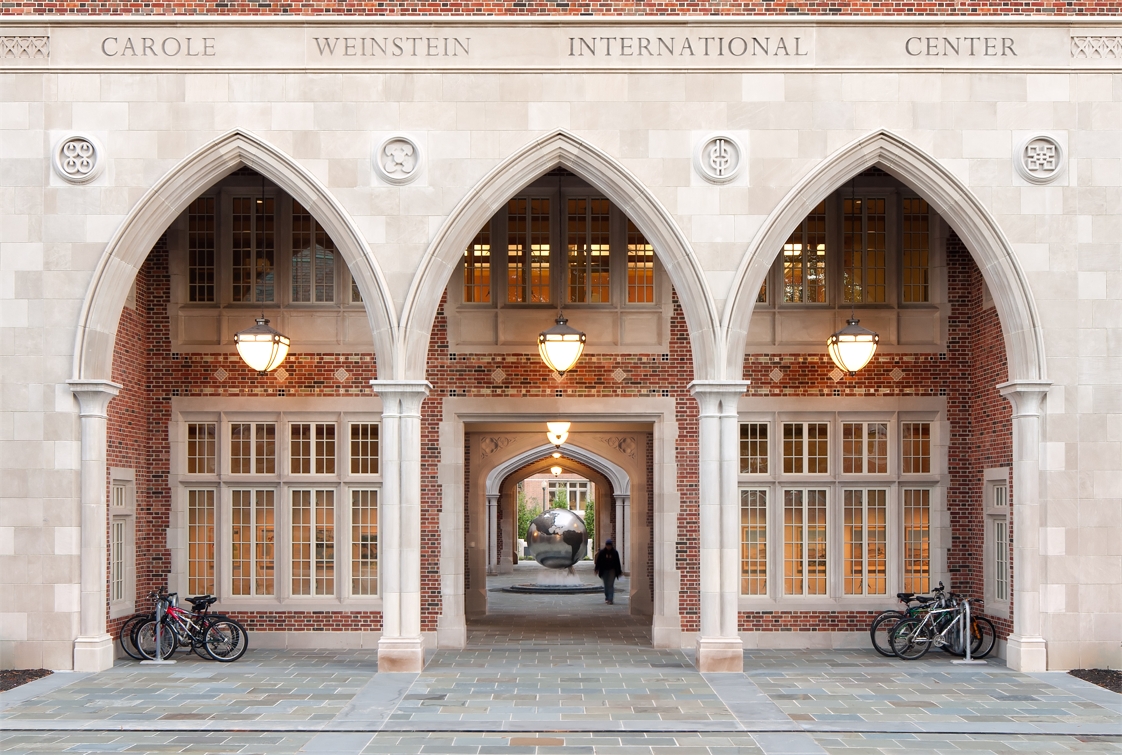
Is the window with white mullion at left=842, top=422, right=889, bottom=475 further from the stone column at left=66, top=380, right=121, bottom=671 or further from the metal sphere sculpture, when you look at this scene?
the metal sphere sculpture

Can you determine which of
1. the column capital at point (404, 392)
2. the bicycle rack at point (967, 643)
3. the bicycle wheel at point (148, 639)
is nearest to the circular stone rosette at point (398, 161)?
the column capital at point (404, 392)

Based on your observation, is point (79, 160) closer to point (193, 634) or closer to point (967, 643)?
point (193, 634)

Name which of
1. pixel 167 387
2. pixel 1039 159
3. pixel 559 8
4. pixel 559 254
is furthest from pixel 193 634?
pixel 1039 159

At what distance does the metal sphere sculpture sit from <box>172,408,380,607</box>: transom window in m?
18.4

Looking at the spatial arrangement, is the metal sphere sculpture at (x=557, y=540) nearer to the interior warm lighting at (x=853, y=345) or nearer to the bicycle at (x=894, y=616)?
the bicycle at (x=894, y=616)

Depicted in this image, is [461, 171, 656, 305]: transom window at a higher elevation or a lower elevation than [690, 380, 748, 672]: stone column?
higher

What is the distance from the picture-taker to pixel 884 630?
1481 cm

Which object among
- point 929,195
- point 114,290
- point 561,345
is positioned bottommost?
point 561,345

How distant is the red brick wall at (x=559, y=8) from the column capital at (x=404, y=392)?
14.3ft

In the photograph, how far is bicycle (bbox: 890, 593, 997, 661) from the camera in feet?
44.5

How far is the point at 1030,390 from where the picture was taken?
1270 cm

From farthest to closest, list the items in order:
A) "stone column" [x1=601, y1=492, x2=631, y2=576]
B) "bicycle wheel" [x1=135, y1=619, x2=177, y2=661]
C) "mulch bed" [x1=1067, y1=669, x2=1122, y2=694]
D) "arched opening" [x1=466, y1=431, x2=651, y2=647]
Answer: "stone column" [x1=601, y1=492, x2=631, y2=576] < "arched opening" [x1=466, y1=431, x2=651, y2=647] < "bicycle wheel" [x1=135, y1=619, x2=177, y2=661] < "mulch bed" [x1=1067, y1=669, x2=1122, y2=694]

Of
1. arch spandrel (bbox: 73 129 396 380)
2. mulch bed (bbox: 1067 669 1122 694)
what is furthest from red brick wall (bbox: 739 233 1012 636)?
arch spandrel (bbox: 73 129 396 380)

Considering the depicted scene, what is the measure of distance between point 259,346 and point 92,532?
9.56 ft
